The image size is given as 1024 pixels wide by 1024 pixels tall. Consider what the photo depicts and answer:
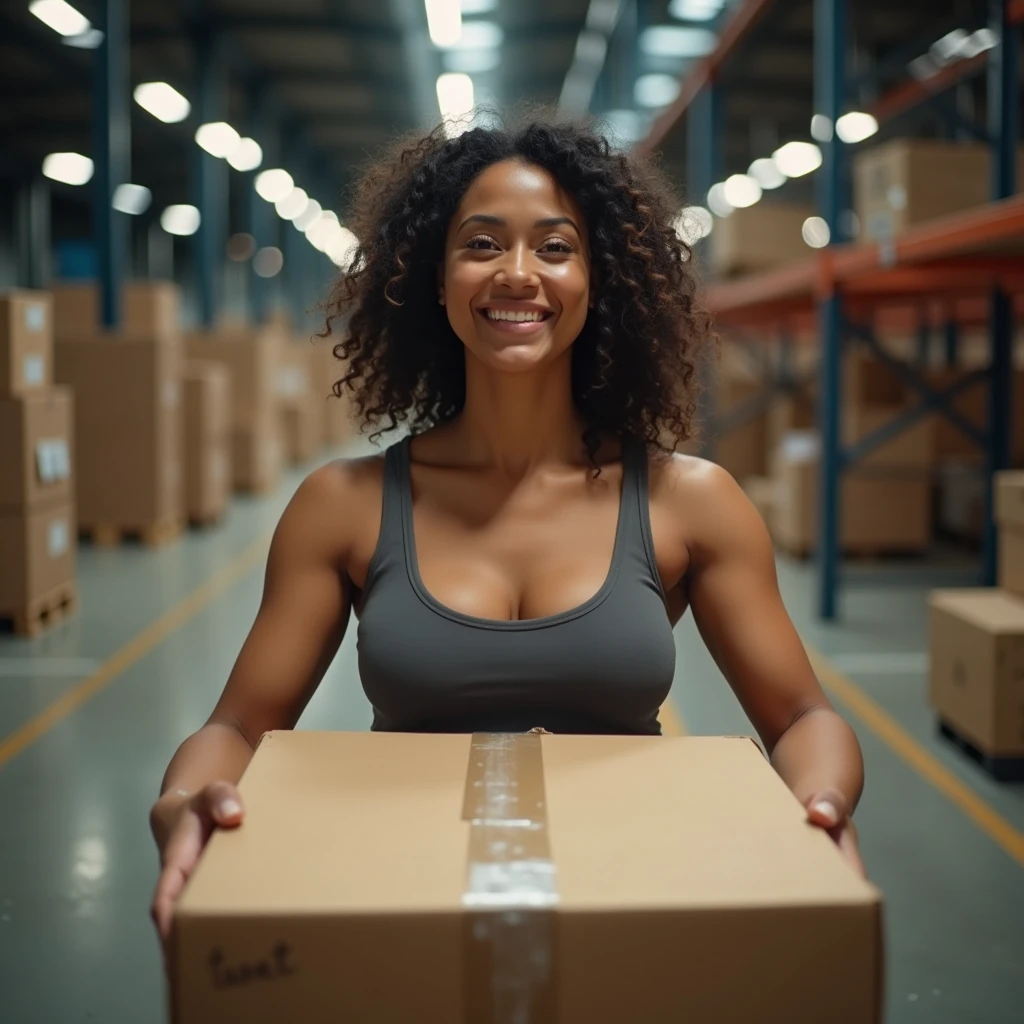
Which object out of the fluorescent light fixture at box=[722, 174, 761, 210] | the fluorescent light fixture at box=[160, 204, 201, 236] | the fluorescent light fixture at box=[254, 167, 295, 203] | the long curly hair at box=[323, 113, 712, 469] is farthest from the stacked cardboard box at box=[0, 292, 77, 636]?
the fluorescent light fixture at box=[160, 204, 201, 236]

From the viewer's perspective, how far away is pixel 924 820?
4031mm

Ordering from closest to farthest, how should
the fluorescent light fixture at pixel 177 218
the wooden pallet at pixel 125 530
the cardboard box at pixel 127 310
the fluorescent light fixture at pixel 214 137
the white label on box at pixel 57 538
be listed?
the white label on box at pixel 57 538 → the wooden pallet at pixel 125 530 → the cardboard box at pixel 127 310 → the fluorescent light fixture at pixel 214 137 → the fluorescent light fixture at pixel 177 218

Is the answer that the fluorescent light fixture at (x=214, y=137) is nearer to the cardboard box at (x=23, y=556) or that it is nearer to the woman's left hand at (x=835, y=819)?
the cardboard box at (x=23, y=556)

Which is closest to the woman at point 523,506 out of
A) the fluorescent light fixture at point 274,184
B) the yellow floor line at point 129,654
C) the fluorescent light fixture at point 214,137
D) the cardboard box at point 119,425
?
the yellow floor line at point 129,654

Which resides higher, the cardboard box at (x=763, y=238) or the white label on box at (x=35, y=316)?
the cardboard box at (x=763, y=238)

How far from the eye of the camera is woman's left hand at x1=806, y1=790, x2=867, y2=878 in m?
1.39

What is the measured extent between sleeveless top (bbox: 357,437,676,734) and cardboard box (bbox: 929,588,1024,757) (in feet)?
9.62

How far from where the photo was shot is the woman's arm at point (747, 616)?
75.1 inches

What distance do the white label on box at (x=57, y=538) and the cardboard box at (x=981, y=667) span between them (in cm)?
472

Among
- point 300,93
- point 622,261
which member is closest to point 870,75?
point 622,261

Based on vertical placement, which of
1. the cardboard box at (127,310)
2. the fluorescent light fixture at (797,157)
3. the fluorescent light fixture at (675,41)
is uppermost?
the fluorescent light fixture at (675,41)

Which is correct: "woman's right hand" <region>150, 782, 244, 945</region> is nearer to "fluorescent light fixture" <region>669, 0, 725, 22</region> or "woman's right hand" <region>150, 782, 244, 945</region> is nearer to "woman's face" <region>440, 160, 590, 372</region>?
"woman's face" <region>440, 160, 590, 372</region>

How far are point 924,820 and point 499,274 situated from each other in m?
2.85

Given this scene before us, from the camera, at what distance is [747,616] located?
195 centimetres
